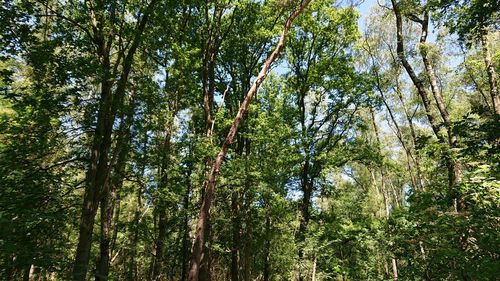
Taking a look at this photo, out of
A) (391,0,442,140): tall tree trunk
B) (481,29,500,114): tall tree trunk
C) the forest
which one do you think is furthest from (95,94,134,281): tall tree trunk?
(481,29,500,114): tall tree trunk

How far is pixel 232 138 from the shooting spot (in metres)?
7.52

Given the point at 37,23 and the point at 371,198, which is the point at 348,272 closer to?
the point at 37,23

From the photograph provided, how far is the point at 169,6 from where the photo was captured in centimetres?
921

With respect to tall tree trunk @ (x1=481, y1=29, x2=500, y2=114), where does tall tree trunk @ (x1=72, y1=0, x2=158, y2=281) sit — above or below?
below

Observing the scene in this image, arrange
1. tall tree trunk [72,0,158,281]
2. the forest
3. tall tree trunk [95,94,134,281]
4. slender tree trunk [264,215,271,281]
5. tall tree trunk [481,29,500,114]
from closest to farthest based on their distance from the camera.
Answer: the forest, tall tree trunk [72,0,158,281], tall tree trunk [95,94,134,281], tall tree trunk [481,29,500,114], slender tree trunk [264,215,271,281]

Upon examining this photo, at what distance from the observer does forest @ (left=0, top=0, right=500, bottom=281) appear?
Result: 5879 millimetres

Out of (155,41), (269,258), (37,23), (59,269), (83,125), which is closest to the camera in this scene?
(59,269)

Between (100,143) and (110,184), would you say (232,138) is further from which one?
(110,184)

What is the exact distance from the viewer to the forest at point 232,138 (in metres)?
5.88

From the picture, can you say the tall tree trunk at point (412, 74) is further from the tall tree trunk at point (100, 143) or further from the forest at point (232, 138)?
the tall tree trunk at point (100, 143)

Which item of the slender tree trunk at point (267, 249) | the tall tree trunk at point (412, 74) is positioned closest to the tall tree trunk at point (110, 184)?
the slender tree trunk at point (267, 249)

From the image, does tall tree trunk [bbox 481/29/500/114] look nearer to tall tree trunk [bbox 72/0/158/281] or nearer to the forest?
the forest

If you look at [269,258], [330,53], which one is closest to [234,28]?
[330,53]

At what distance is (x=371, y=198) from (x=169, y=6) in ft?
92.6
